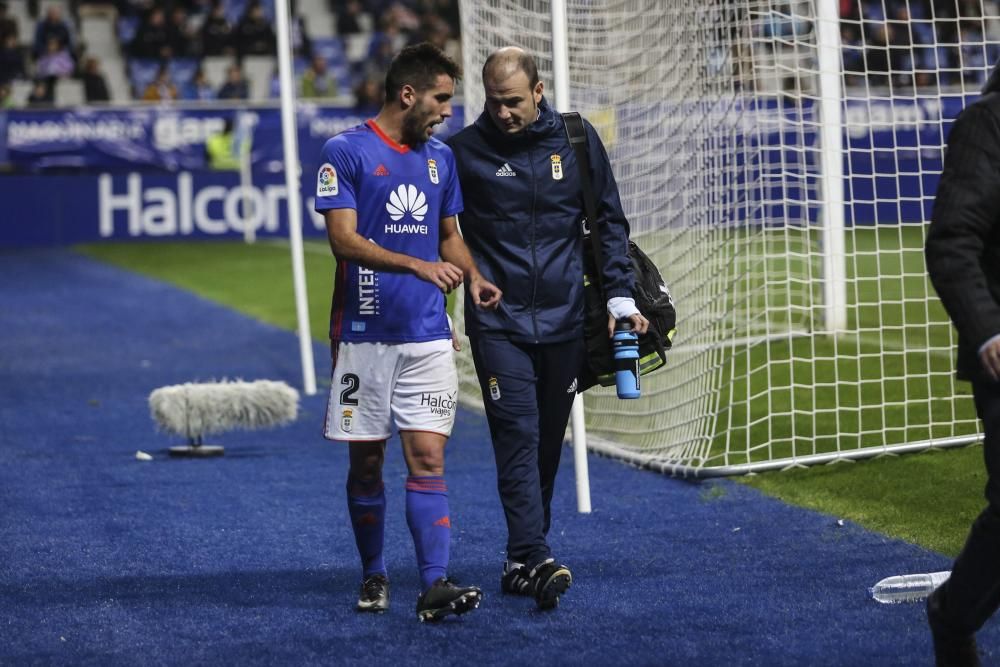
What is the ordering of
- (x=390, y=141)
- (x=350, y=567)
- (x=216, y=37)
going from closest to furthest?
1. (x=390, y=141)
2. (x=350, y=567)
3. (x=216, y=37)

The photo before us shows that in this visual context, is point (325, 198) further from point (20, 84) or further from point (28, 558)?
point (20, 84)

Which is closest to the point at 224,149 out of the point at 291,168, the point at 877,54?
the point at 877,54

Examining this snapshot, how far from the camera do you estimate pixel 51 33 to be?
29.0 meters

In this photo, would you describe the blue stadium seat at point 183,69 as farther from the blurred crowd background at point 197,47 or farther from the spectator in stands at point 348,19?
the spectator in stands at point 348,19

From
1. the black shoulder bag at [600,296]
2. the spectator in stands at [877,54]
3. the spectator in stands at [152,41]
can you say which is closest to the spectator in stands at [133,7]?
the spectator in stands at [152,41]

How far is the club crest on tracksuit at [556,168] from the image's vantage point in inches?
215

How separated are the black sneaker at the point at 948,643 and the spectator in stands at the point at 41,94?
2477 cm

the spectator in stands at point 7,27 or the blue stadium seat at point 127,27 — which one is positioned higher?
the blue stadium seat at point 127,27

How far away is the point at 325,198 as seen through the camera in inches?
200

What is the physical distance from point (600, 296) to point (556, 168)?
50cm

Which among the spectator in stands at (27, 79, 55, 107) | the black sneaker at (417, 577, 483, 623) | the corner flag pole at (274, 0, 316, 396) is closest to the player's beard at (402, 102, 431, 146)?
the black sneaker at (417, 577, 483, 623)

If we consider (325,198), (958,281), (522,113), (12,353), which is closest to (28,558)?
(325,198)

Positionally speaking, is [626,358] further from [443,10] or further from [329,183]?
[443,10]

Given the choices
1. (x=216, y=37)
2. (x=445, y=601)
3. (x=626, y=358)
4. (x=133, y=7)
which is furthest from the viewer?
(x=133, y=7)
